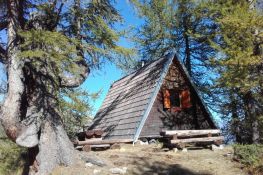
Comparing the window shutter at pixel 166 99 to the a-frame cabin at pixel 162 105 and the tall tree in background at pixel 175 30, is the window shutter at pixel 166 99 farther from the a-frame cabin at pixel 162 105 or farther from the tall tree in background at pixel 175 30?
the tall tree in background at pixel 175 30

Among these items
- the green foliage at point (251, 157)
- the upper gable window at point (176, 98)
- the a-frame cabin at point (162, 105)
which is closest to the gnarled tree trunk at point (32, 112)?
the green foliage at point (251, 157)

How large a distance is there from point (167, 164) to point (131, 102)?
809 centimetres

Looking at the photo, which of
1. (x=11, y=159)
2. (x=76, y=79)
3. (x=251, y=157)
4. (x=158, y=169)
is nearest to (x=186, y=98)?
(x=251, y=157)

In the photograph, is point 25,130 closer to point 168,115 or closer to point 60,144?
point 60,144

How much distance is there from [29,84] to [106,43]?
9.99 ft

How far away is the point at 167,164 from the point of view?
465 inches

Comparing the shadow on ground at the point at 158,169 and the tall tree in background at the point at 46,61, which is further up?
the tall tree in background at the point at 46,61

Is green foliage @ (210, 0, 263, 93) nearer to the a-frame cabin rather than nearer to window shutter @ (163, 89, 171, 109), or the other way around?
the a-frame cabin

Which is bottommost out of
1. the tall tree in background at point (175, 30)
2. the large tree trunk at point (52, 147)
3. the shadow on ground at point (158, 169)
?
the shadow on ground at point (158, 169)

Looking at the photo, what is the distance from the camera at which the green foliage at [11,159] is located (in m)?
14.6

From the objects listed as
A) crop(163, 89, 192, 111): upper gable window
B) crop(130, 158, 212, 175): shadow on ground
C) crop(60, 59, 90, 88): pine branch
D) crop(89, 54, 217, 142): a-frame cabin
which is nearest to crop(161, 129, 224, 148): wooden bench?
crop(89, 54, 217, 142): a-frame cabin

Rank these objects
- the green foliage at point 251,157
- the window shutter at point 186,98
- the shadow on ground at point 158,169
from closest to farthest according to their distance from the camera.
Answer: the shadow on ground at point 158,169 → the green foliage at point 251,157 → the window shutter at point 186,98

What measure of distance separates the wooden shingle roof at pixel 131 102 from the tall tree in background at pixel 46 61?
5139 mm

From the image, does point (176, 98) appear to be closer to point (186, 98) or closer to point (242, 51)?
point (186, 98)
